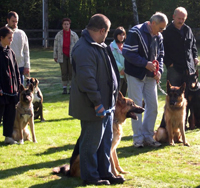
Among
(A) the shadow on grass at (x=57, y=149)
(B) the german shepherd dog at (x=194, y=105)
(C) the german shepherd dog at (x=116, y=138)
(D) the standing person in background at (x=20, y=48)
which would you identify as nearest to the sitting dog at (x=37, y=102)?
(D) the standing person in background at (x=20, y=48)

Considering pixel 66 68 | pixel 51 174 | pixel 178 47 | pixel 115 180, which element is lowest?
pixel 51 174

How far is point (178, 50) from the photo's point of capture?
7.14m

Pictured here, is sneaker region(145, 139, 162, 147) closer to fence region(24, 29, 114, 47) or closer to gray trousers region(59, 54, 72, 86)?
gray trousers region(59, 54, 72, 86)

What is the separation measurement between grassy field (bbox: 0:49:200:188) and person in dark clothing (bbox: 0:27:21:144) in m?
0.50

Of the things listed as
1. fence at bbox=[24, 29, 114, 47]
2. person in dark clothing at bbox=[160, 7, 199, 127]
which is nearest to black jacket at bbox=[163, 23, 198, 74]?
person in dark clothing at bbox=[160, 7, 199, 127]

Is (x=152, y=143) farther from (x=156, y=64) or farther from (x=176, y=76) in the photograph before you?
(x=176, y=76)

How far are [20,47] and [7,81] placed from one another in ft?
4.61

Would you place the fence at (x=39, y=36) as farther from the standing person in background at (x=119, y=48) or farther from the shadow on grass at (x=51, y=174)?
the shadow on grass at (x=51, y=174)

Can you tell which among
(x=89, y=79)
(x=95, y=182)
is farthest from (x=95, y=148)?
(x=89, y=79)

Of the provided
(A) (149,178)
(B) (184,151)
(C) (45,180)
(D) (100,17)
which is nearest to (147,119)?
(B) (184,151)

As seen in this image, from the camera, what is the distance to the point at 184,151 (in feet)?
20.0

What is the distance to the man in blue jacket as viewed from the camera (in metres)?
4.02

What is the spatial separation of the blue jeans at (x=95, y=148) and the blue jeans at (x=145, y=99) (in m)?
1.73

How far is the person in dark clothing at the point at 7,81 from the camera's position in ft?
19.8
